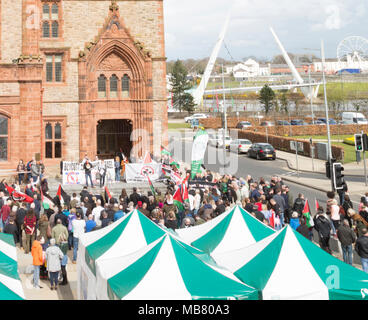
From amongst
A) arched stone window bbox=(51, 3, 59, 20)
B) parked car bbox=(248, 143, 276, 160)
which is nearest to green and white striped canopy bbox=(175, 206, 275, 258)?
arched stone window bbox=(51, 3, 59, 20)

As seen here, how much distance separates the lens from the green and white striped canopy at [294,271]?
8141 mm

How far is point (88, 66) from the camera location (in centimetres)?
2986

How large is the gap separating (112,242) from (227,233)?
287cm

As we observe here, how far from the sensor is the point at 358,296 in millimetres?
8031

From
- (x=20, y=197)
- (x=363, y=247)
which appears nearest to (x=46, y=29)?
(x=20, y=197)

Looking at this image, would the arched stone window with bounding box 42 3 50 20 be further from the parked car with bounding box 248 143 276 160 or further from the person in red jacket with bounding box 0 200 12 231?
the parked car with bounding box 248 143 276 160

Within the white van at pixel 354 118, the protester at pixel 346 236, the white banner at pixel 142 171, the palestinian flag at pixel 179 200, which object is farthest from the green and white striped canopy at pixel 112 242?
the white van at pixel 354 118

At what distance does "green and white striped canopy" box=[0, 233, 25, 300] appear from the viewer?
7.99 m

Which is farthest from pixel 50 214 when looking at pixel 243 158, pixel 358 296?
pixel 243 158

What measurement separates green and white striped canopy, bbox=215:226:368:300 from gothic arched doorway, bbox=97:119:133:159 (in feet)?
77.4

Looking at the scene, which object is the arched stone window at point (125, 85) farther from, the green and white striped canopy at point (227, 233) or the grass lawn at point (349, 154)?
the green and white striped canopy at point (227, 233)
